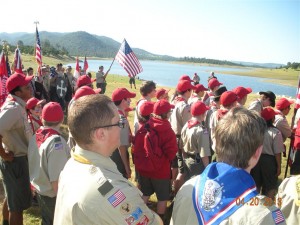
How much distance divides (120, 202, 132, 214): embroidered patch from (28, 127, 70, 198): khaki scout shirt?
1984 millimetres

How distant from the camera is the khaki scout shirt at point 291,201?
212 cm

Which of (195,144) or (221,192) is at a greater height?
(221,192)

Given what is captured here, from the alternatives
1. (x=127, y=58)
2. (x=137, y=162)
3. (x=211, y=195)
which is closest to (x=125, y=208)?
(x=211, y=195)

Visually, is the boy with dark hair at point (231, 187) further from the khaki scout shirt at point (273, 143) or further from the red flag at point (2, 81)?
the red flag at point (2, 81)

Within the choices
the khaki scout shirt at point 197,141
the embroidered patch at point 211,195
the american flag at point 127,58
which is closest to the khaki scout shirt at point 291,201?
the embroidered patch at point 211,195

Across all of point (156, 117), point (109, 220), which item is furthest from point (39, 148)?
point (109, 220)

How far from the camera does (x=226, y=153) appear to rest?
1.81m

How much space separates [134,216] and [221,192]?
1.72 ft

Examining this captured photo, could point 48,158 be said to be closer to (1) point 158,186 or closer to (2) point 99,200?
(1) point 158,186

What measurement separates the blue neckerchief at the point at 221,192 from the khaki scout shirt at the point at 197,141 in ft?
10.3

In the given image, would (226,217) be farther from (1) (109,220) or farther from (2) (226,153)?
(1) (109,220)

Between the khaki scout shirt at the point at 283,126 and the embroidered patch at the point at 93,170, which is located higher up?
the embroidered patch at the point at 93,170

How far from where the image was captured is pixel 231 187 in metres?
1.56

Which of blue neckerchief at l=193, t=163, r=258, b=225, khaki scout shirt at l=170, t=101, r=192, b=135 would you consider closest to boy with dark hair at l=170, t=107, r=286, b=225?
blue neckerchief at l=193, t=163, r=258, b=225
